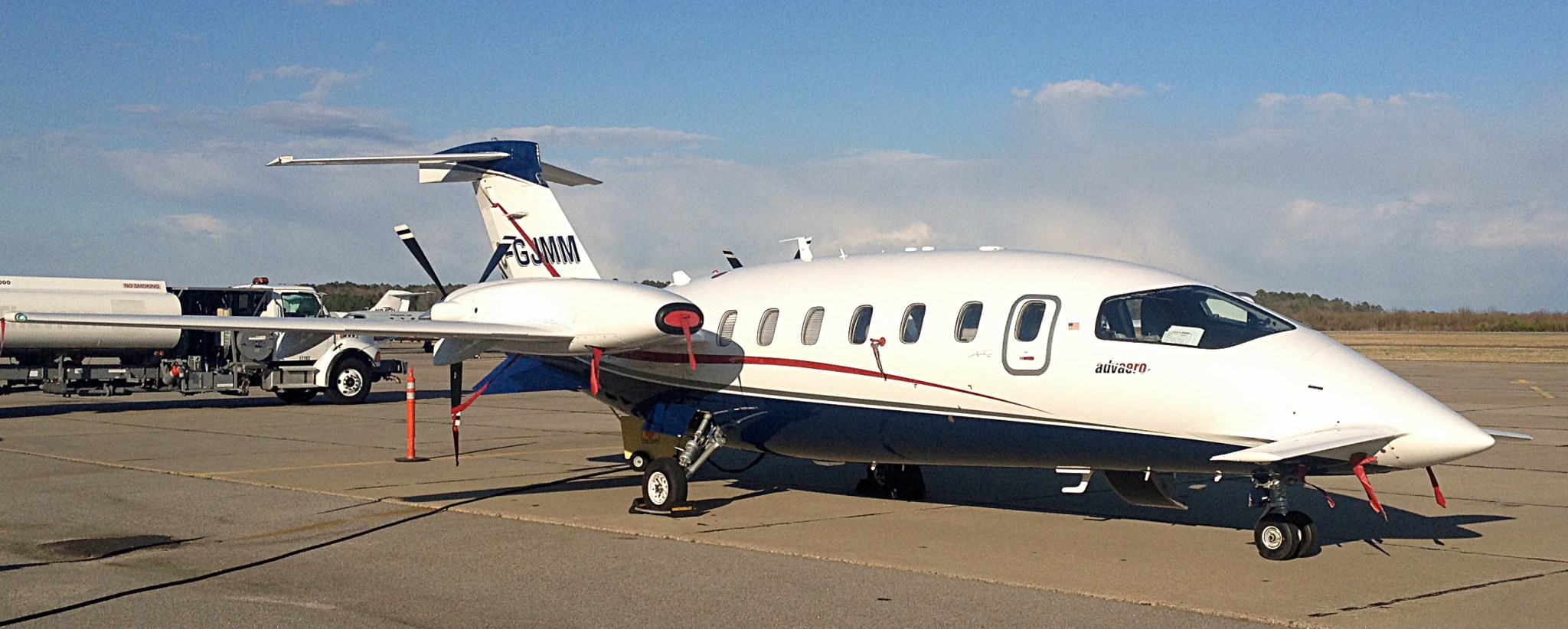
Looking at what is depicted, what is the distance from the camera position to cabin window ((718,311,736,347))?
14086mm

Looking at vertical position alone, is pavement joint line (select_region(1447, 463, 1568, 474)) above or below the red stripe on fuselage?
below

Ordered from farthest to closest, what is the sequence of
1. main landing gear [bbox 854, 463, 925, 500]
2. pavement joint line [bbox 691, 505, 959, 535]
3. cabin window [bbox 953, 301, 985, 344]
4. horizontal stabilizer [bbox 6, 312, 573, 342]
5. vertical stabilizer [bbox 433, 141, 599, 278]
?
vertical stabilizer [bbox 433, 141, 599, 278], main landing gear [bbox 854, 463, 925, 500], horizontal stabilizer [bbox 6, 312, 573, 342], pavement joint line [bbox 691, 505, 959, 535], cabin window [bbox 953, 301, 985, 344]

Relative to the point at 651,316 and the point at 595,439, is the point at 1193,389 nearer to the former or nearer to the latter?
the point at 651,316

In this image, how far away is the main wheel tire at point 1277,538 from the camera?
10367 millimetres

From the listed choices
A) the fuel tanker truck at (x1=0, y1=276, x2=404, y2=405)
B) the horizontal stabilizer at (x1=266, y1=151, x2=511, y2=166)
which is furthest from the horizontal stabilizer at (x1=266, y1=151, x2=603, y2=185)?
the fuel tanker truck at (x1=0, y1=276, x2=404, y2=405)

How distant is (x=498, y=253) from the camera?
17.4m

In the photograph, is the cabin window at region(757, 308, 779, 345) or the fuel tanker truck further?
the fuel tanker truck

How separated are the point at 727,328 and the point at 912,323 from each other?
2.49 metres

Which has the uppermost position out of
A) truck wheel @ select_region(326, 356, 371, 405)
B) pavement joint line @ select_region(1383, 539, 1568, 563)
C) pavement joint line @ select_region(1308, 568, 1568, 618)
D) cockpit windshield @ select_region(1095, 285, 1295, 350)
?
cockpit windshield @ select_region(1095, 285, 1295, 350)

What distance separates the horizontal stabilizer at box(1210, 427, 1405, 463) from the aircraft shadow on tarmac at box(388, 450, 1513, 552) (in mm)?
1916

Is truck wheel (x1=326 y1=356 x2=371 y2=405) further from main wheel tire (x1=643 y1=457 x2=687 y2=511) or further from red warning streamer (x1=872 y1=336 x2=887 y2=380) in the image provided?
red warning streamer (x1=872 y1=336 x2=887 y2=380)

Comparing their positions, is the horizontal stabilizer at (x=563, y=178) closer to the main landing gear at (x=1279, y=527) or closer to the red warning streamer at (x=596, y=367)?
the red warning streamer at (x=596, y=367)

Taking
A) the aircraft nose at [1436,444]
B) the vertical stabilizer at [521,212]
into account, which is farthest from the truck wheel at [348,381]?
the aircraft nose at [1436,444]

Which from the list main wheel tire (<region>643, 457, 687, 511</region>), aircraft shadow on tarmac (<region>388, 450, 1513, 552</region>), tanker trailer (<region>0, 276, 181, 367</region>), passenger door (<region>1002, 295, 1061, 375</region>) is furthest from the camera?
tanker trailer (<region>0, 276, 181, 367</region>)
